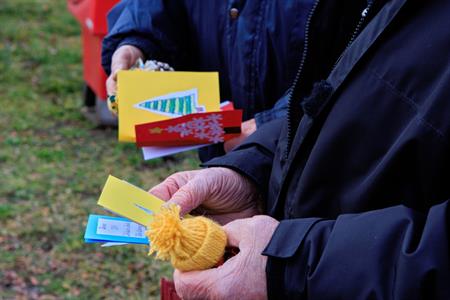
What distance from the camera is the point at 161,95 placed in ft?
5.87

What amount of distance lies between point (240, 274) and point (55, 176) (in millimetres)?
3368

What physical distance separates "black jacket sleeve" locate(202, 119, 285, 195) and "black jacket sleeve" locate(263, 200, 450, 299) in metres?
0.36

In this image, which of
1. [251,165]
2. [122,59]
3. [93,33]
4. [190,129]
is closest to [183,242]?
[251,165]

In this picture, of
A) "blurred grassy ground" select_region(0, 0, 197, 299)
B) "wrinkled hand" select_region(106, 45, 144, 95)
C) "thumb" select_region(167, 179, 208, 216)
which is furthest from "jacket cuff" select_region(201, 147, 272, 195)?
"blurred grassy ground" select_region(0, 0, 197, 299)

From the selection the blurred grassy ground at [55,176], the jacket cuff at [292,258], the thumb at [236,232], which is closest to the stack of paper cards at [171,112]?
the thumb at [236,232]

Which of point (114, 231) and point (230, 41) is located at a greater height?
point (230, 41)

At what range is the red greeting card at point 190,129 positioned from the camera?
5.52ft

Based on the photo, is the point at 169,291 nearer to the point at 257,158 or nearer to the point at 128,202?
the point at 128,202

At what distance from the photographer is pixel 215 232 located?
1.15 m

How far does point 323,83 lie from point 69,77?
5.02 m

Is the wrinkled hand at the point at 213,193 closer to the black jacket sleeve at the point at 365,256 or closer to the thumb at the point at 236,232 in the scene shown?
the thumb at the point at 236,232

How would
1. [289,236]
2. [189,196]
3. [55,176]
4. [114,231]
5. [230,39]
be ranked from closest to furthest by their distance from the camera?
1. [289,236]
2. [114,231]
3. [189,196]
4. [230,39]
5. [55,176]

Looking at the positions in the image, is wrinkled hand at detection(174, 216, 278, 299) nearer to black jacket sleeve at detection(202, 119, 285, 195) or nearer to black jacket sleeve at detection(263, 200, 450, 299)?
black jacket sleeve at detection(263, 200, 450, 299)

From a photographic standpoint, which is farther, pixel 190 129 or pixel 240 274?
pixel 190 129
